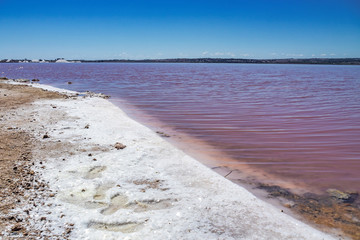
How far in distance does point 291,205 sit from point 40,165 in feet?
15.0

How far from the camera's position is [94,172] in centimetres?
516

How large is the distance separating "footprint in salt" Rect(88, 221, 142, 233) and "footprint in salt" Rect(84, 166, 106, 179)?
4.85 ft

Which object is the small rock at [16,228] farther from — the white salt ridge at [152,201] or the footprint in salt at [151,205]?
the footprint in salt at [151,205]

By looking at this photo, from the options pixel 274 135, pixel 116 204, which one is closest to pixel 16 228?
pixel 116 204

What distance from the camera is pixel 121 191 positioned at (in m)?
4.46

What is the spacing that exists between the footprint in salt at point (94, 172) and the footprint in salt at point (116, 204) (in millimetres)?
871

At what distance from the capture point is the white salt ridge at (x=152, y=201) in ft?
11.6

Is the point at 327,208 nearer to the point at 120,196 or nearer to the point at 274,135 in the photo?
the point at 120,196

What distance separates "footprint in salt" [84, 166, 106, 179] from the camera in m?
4.99

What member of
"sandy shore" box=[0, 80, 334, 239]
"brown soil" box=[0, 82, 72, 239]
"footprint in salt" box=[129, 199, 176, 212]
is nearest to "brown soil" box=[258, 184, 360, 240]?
"sandy shore" box=[0, 80, 334, 239]

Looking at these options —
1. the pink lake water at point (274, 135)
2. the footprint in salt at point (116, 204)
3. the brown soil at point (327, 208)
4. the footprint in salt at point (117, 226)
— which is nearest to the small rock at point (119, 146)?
the pink lake water at point (274, 135)

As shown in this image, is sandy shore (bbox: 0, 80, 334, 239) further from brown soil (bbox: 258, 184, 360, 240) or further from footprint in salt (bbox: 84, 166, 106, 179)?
brown soil (bbox: 258, 184, 360, 240)

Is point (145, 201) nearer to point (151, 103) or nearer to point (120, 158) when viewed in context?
point (120, 158)

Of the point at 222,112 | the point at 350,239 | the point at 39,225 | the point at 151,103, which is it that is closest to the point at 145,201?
the point at 39,225
